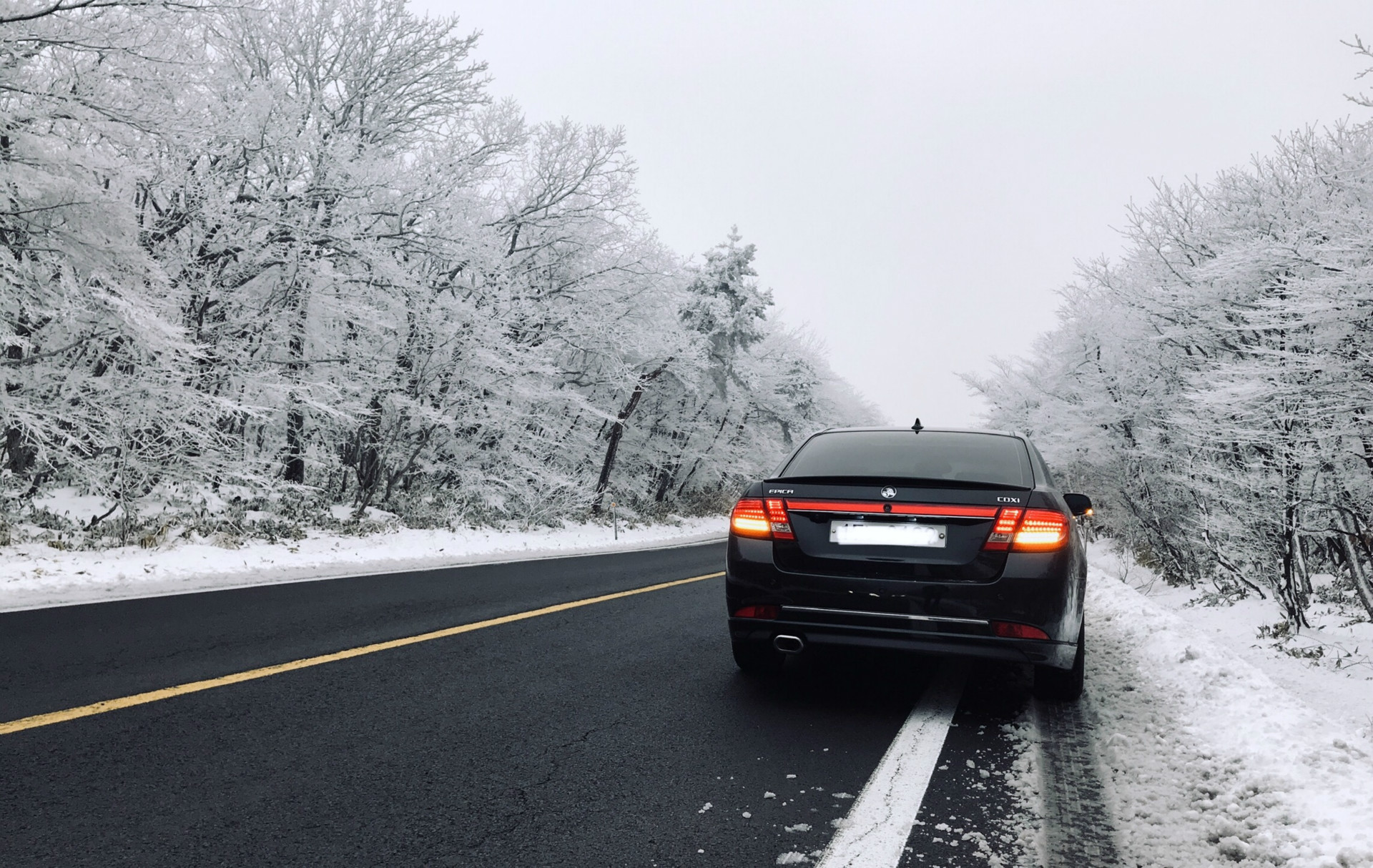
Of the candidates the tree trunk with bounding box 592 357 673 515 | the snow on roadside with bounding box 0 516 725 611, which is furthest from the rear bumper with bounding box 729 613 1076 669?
the tree trunk with bounding box 592 357 673 515

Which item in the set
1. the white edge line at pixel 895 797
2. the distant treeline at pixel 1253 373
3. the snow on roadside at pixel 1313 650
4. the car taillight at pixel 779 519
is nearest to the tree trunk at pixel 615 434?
the distant treeline at pixel 1253 373

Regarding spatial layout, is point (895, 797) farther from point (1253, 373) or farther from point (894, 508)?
point (1253, 373)

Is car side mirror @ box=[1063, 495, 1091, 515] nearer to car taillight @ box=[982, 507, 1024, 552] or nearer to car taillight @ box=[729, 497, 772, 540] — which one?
car taillight @ box=[982, 507, 1024, 552]

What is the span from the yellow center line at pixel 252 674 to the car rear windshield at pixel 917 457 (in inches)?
118

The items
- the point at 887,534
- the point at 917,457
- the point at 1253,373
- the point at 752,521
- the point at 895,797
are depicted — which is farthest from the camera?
the point at 1253,373

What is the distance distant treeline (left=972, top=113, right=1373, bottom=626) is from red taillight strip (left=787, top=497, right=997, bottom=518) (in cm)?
521

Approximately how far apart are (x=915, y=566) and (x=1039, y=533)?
0.63m

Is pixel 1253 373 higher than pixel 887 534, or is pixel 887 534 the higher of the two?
pixel 1253 373

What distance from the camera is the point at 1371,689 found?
645 cm

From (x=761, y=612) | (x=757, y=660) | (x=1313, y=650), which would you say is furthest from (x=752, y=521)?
(x=1313, y=650)

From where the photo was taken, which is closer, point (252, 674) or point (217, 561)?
point (252, 674)

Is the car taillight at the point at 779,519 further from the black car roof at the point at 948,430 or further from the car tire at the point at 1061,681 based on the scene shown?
the car tire at the point at 1061,681

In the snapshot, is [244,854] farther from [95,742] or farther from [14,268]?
[14,268]

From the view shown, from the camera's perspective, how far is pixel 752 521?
4.73 meters
